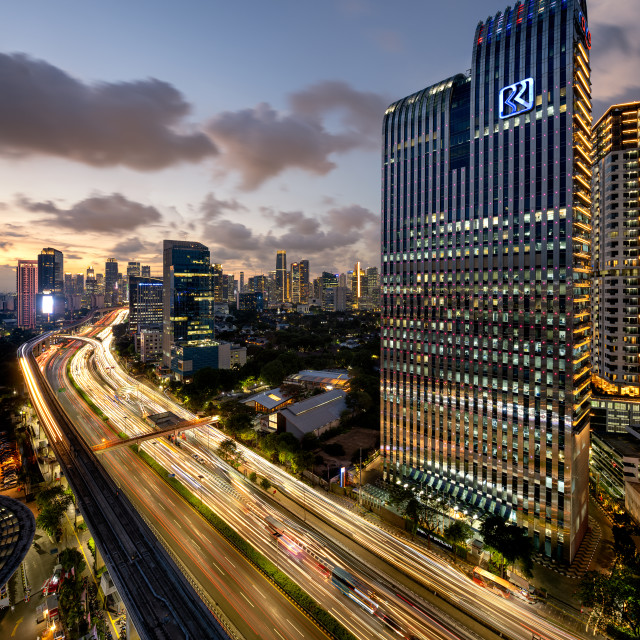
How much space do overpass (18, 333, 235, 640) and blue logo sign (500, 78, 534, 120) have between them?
297 feet

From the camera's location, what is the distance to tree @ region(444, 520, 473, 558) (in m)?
57.2

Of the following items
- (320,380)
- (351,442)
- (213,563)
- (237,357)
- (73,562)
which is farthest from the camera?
(237,357)

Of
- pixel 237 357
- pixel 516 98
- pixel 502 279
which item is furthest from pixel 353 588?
pixel 237 357

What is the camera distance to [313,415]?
11169 centimetres

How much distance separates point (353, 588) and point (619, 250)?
126m

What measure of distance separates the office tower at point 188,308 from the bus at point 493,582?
133 meters

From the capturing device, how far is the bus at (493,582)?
51.4m

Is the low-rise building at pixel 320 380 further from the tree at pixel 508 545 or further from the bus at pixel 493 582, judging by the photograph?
the bus at pixel 493 582

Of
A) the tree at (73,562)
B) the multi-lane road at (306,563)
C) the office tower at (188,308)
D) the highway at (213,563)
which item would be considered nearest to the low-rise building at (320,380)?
the office tower at (188,308)

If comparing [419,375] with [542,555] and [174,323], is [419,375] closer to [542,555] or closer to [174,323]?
[542,555]

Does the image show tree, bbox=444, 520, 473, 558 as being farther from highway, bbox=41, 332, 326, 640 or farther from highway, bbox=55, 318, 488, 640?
highway, bbox=41, 332, 326, 640

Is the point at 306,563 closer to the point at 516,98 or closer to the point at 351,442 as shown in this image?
the point at 351,442

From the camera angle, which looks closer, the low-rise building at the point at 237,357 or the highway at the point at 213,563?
the highway at the point at 213,563

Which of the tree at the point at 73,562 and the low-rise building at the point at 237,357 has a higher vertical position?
the low-rise building at the point at 237,357
